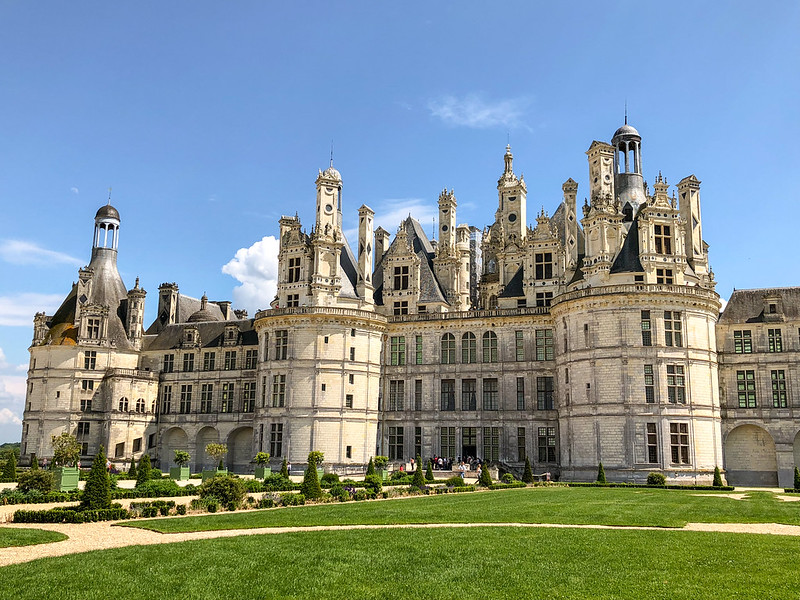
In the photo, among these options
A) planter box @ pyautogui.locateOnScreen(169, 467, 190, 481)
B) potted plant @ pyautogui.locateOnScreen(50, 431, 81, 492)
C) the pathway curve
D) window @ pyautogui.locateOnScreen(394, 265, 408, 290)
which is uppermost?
window @ pyautogui.locateOnScreen(394, 265, 408, 290)

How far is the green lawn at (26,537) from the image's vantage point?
20438mm

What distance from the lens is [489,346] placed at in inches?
2314

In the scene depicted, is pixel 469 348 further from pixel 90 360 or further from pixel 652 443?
pixel 90 360

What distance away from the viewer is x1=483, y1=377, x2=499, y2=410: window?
5812 cm

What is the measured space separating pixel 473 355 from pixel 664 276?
616 inches

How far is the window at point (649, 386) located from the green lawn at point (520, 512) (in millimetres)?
13969

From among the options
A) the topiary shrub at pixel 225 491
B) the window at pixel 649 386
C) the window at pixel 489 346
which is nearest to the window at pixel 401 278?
the window at pixel 489 346

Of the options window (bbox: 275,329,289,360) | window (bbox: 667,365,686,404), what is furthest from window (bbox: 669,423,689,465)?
window (bbox: 275,329,289,360)

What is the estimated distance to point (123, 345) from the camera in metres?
69.9

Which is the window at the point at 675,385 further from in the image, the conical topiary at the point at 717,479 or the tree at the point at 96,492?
the tree at the point at 96,492

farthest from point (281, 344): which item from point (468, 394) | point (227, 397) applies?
point (468, 394)

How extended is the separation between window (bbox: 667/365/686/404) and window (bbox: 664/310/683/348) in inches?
70.6

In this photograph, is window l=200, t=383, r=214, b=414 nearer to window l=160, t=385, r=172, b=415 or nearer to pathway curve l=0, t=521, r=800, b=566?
window l=160, t=385, r=172, b=415

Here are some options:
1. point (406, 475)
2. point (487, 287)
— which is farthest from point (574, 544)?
point (487, 287)
